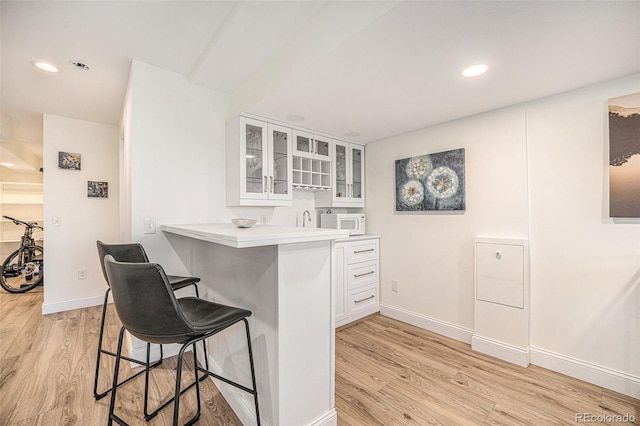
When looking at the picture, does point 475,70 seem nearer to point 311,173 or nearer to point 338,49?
point 338,49

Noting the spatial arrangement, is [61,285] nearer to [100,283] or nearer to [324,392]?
[100,283]

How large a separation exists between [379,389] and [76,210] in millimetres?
4071

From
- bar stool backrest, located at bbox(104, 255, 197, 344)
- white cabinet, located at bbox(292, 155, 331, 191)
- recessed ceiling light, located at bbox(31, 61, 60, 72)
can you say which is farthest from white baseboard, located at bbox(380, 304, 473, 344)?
recessed ceiling light, located at bbox(31, 61, 60, 72)

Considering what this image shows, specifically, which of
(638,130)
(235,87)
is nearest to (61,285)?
(235,87)

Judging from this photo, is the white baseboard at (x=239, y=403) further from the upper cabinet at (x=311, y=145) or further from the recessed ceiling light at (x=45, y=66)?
the recessed ceiling light at (x=45, y=66)

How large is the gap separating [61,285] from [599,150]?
560 cm

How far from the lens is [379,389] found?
1927mm

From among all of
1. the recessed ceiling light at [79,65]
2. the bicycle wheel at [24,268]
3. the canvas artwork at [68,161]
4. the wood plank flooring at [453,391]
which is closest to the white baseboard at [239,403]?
the wood plank flooring at [453,391]

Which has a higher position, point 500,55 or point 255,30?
point 255,30

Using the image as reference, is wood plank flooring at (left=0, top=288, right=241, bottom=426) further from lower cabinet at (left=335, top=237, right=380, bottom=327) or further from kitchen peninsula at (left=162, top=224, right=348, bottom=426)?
lower cabinet at (left=335, top=237, right=380, bottom=327)

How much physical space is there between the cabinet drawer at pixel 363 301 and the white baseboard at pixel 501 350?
111 centimetres

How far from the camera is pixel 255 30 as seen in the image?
1765 mm

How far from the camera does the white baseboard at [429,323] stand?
2662mm

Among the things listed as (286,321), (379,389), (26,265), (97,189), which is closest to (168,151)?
(286,321)
